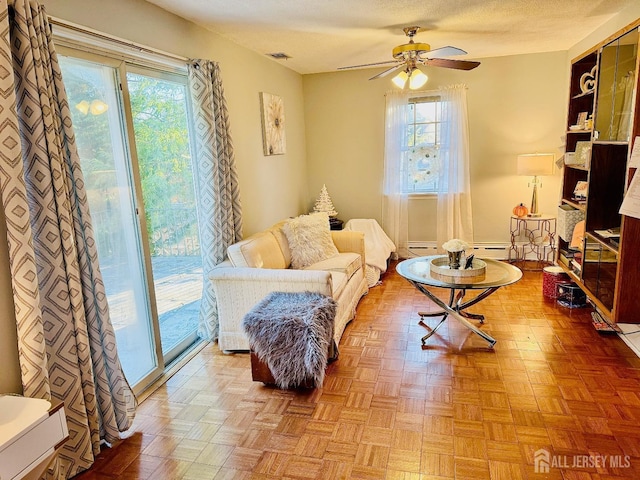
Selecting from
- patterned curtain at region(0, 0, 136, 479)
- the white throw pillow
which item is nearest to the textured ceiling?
patterned curtain at region(0, 0, 136, 479)

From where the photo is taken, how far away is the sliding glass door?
7.92 ft

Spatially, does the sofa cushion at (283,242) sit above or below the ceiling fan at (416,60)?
below

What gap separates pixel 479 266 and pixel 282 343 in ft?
5.43

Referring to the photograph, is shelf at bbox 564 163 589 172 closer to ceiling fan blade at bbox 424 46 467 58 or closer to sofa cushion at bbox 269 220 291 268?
ceiling fan blade at bbox 424 46 467 58

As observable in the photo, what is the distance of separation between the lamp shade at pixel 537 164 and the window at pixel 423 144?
3.22 feet

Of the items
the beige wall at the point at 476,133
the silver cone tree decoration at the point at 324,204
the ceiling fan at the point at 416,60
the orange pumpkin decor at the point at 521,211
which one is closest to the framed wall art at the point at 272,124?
the silver cone tree decoration at the point at 324,204

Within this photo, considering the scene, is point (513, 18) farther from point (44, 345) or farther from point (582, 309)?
point (44, 345)

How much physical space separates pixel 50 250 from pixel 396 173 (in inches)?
166

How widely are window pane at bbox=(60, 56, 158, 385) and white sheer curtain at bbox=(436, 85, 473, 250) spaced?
3.70 meters

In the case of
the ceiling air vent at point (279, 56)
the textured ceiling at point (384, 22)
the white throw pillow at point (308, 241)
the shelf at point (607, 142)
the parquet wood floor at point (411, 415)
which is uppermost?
the ceiling air vent at point (279, 56)

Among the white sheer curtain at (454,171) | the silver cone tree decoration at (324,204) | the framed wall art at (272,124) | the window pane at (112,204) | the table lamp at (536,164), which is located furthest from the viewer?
the silver cone tree decoration at (324,204)

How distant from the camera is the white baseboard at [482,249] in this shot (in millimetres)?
5426

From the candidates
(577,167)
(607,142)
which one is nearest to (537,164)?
(577,167)

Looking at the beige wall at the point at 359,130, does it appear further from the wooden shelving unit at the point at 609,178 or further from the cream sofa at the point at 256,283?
the cream sofa at the point at 256,283
